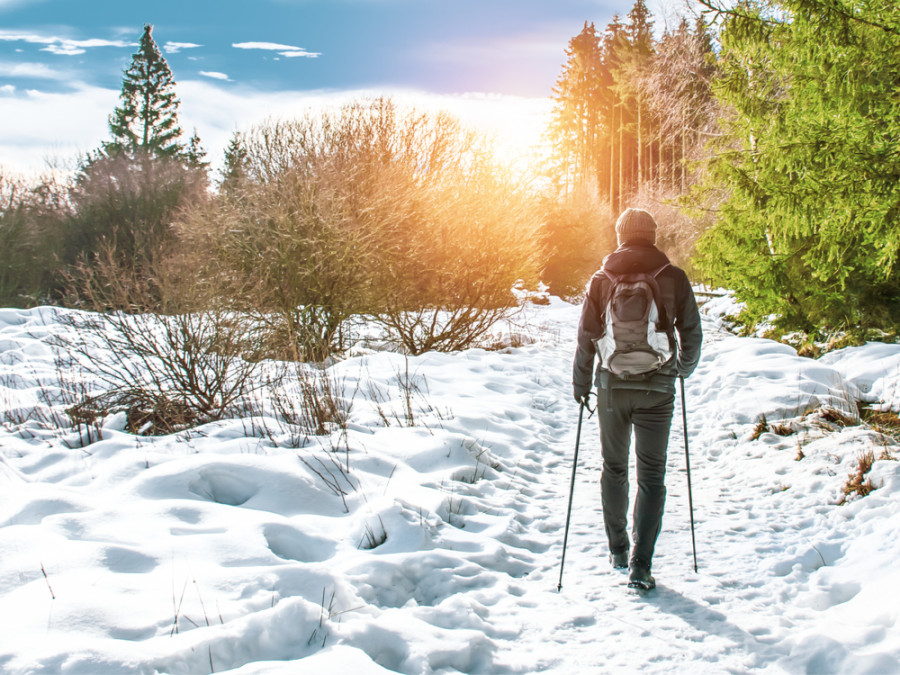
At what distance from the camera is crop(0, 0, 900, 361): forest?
16.9ft

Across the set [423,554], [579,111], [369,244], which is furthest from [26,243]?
[579,111]

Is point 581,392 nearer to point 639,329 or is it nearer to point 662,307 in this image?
point 639,329

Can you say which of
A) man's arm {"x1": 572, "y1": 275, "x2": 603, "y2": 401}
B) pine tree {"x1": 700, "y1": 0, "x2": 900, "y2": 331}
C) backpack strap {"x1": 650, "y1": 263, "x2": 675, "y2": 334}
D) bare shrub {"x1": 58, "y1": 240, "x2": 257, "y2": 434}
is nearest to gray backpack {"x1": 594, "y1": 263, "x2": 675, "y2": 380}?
backpack strap {"x1": 650, "y1": 263, "x2": 675, "y2": 334}

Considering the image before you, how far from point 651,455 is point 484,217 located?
9.08m

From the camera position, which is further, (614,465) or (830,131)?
(830,131)

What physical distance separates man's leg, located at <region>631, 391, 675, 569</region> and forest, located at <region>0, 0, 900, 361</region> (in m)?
3.24

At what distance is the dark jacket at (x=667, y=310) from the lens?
10.7 feet

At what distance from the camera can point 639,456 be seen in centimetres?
337

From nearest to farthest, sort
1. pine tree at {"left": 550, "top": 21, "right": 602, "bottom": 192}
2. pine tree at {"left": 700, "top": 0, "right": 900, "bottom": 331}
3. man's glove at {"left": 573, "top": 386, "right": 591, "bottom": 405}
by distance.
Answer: man's glove at {"left": 573, "top": 386, "right": 591, "bottom": 405}, pine tree at {"left": 700, "top": 0, "right": 900, "bottom": 331}, pine tree at {"left": 550, "top": 21, "right": 602, "bottom": 192}

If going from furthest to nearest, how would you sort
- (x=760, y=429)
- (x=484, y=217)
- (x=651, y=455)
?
(x=484, y=217) → (x=760, y=429) → (x=651, y=455)

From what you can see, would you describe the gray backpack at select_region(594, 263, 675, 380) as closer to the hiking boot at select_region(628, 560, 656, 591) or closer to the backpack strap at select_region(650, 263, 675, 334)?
the backpack strap at select_region(650, 263, 675, 334)

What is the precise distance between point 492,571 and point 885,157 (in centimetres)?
478

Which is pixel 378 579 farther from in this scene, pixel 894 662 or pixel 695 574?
pixel 894 662

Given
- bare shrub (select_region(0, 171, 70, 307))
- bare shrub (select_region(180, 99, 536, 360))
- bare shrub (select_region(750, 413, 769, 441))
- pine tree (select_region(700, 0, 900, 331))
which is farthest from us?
bare shrub (select_region(0, 171, 70, 307))
